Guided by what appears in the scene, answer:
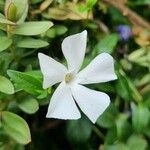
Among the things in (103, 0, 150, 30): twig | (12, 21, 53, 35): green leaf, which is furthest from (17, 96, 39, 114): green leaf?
(103, 0, 150, 30): twig

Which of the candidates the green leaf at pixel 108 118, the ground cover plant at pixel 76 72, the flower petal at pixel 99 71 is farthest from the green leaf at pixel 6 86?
the green leaf at pixel 108 118

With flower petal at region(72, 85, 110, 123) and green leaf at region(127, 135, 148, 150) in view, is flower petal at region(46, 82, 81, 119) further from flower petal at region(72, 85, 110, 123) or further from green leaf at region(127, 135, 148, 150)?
green leaf at region(127, 135, 148, 150)

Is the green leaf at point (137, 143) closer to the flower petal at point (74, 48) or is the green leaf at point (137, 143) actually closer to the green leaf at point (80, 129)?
the green leaf at point (80, 129)

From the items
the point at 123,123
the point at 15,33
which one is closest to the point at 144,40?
the point at 123,123

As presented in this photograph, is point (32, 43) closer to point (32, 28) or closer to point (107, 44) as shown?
point (32, 28)

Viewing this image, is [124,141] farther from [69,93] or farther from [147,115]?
[69,93]

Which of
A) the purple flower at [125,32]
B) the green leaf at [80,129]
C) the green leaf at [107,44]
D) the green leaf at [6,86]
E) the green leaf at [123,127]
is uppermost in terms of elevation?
the green leaf at [6,86]
